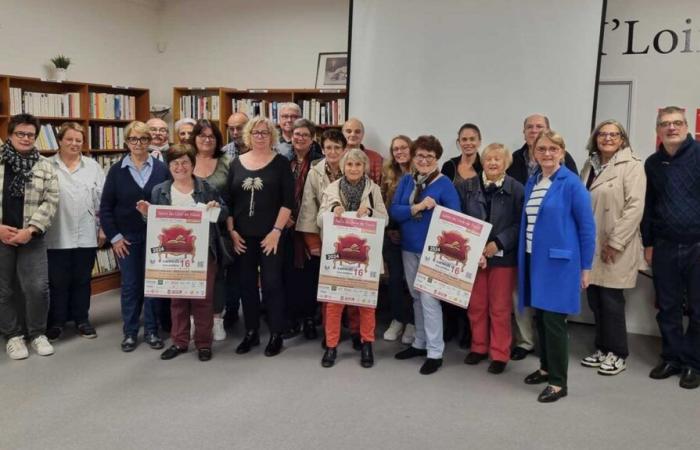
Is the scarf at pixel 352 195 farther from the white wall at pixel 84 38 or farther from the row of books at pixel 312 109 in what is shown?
the white wall at pixel 84 38

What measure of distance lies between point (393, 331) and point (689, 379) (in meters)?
1.89

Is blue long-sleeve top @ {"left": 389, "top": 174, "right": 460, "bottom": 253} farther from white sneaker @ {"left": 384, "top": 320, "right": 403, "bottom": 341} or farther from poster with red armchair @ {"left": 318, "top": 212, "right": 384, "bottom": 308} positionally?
white sneaker @ {"left": 384, "top": 320, "right": 403, "bottom": 341}

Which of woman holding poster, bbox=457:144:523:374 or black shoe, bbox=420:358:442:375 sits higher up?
woman holding poster, bbox=457:144:523:374

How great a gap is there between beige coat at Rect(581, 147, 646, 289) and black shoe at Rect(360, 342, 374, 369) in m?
1.49

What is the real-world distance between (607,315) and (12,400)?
11.6 feet

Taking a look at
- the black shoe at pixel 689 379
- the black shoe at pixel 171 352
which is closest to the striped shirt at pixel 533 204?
the black shoe at pixel 689 379

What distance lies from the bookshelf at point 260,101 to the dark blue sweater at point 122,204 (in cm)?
256

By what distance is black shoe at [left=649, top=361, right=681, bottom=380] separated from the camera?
3.46 meters

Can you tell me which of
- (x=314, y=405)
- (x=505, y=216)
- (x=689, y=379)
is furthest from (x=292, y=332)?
(x=689, y=379)

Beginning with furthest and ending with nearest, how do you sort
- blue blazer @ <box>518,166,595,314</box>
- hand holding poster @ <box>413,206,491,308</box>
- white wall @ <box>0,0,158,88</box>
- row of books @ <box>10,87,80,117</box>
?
white wall @ <box>0,0,158,88</box>, row of books @ <box>10,87,80,117</box>, hand holding poster @ <box>413,206,491,308</box>, blue blazer @ <box>518,166,595,314</box>

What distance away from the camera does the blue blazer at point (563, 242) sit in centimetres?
289

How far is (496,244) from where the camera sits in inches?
131

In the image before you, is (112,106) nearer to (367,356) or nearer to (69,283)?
(69,283)

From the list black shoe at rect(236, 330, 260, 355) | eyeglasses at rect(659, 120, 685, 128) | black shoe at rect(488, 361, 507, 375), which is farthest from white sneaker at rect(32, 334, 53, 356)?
eyeglasses at rect(659, 120, 685, 128)
